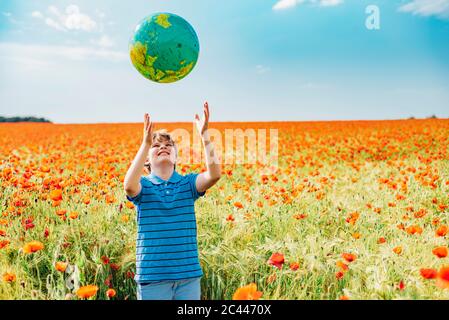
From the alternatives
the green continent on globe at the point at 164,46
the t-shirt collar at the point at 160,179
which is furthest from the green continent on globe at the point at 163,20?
the t-shirt collar at the point at 160,179

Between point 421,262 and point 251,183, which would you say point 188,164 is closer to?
point 251,183

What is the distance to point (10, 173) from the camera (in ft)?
15.5

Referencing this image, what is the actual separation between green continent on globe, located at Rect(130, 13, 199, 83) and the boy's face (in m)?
0.50

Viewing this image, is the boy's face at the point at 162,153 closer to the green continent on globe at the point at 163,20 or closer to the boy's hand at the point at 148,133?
the boy's hand at the point at 148,133

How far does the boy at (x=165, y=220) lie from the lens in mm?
2570

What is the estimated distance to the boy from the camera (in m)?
2.57

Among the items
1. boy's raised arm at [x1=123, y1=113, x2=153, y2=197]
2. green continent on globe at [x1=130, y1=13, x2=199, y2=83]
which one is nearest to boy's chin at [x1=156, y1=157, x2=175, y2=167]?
boy's raised arm at [x1=123, y1=113, x2=153, y2=197]

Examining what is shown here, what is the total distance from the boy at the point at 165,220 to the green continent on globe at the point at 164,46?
0.47m

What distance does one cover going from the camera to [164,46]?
290 centimetres

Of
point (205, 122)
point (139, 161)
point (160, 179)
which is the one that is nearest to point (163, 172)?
point (160, 179)

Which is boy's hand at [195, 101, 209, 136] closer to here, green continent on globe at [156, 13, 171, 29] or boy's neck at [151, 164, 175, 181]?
boy's neck at [151, 164, 175, 181]
